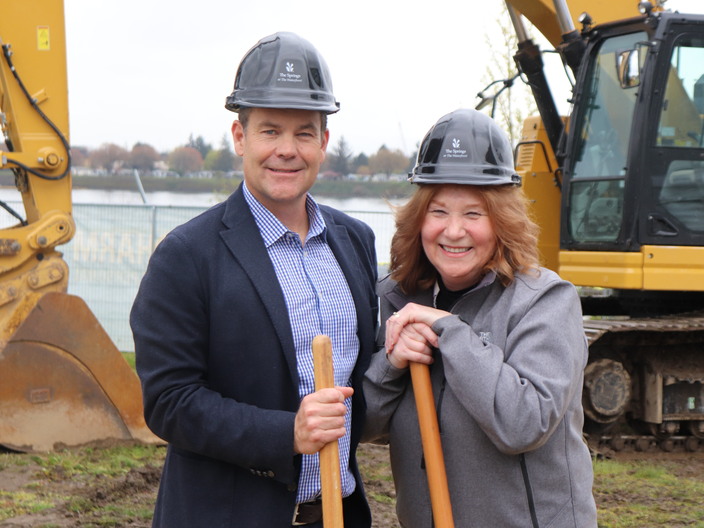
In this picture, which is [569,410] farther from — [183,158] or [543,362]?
[183,158]

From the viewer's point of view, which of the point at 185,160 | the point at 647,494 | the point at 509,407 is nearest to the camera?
the point at 509,407

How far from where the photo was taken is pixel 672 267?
7.55 metres

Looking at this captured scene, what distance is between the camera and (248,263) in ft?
8.14

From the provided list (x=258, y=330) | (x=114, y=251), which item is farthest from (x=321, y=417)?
(x=114, y=251)

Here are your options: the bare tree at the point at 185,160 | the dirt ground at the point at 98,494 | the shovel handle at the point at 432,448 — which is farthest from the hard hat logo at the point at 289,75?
the bare tree at the point at 185,160

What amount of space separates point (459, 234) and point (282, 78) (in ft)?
2.01

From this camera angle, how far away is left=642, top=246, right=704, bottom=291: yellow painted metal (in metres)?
7.54

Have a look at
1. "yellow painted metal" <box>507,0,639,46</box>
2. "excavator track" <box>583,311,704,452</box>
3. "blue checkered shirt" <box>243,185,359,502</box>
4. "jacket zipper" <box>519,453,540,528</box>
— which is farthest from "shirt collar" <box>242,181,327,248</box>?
"yellow painted metal" <box>507,0,639,46</box>

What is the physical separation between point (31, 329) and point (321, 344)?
4.67 metres

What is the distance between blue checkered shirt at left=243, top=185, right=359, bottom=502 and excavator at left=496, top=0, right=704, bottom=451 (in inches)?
204

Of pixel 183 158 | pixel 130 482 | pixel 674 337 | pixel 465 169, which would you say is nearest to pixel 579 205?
pixel 674 337

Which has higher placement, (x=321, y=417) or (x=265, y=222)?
(x=265, y=222)

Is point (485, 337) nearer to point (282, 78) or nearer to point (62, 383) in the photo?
point (282, 78)

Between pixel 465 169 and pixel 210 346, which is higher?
pixel 465 169
